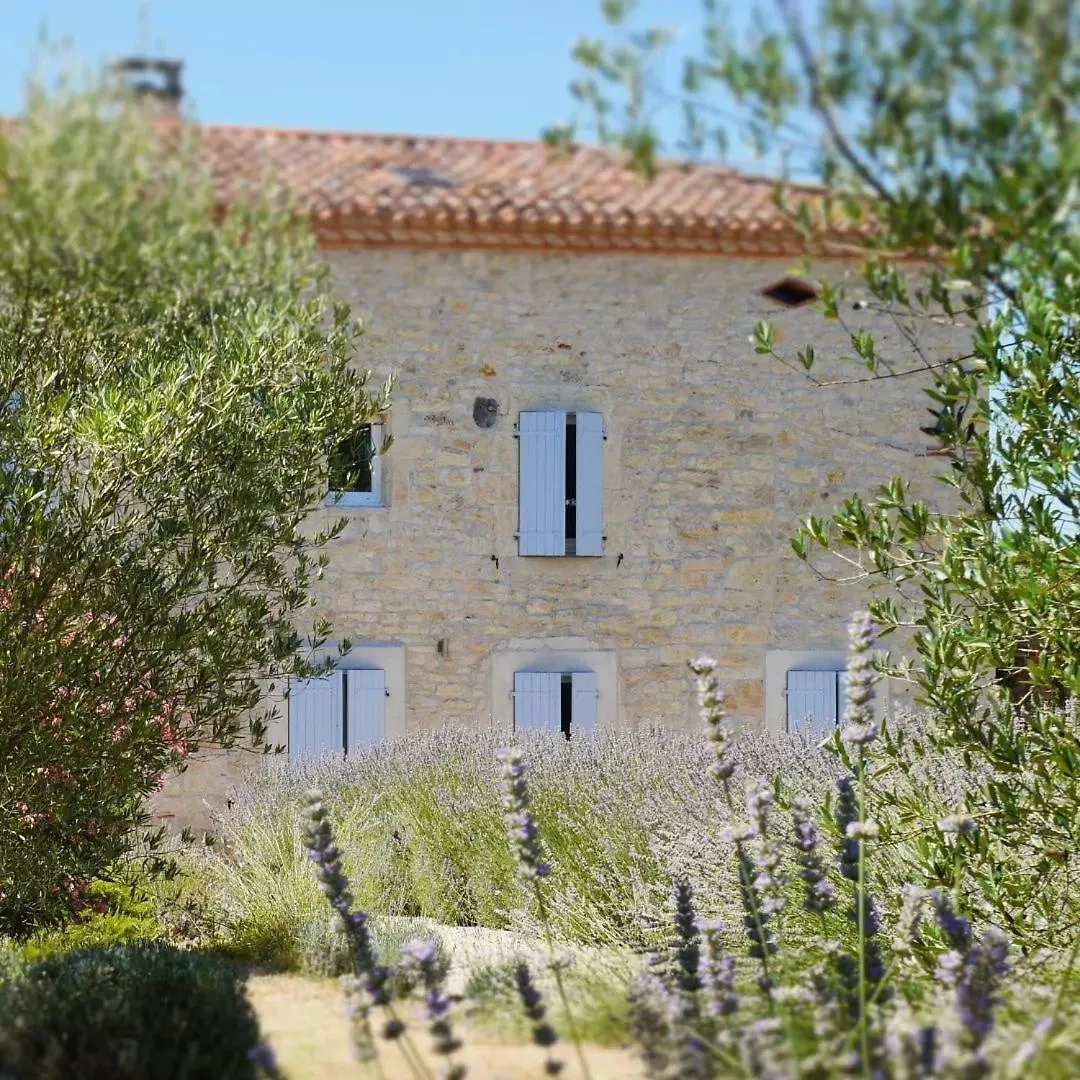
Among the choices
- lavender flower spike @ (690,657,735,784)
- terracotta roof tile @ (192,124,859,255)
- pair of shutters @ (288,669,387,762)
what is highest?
terracotta roof tile @ (192,124,859,255)

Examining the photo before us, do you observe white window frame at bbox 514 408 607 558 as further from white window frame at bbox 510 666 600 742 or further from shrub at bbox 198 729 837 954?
shrub at bbox 198 729 837 954

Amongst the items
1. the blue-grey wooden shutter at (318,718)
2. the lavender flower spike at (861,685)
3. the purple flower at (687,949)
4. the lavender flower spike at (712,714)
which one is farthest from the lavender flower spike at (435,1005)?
the blue-grey wooden shutter at (318,718)

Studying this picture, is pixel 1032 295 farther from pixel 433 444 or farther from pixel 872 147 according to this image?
pixel 433 444

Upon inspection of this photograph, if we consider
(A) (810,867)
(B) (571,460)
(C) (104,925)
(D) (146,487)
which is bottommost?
(C) (104,925)

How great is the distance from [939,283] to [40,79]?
2.86 m

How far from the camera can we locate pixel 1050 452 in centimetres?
466

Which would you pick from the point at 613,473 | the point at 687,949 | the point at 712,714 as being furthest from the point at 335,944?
the point at 613,473

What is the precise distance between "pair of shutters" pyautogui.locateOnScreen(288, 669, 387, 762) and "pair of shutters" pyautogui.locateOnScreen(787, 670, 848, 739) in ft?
11.0

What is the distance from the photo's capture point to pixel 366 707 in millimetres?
11766

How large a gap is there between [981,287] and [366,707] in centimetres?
845

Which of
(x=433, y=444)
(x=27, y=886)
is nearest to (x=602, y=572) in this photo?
(x=433, y=444)

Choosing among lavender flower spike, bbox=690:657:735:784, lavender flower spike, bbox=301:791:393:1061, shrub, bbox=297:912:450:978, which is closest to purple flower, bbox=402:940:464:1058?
lavender flower spike, bbox=301:791:393:1061

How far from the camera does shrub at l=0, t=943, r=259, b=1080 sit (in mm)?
4195

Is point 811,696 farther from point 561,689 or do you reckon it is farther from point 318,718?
point 318,718
